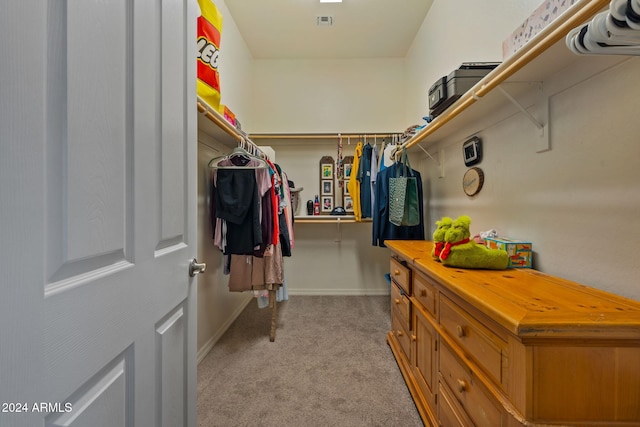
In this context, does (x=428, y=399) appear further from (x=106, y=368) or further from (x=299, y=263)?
(x=299, y=263)

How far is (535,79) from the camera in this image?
1065 mm

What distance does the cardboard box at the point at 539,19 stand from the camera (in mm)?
814

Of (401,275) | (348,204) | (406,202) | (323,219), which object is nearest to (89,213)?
(401,275)

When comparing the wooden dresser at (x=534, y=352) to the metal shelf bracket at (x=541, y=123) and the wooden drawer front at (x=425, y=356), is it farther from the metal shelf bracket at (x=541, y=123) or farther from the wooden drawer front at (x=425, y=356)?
the metal shelf bracket at (x=541, y=123)

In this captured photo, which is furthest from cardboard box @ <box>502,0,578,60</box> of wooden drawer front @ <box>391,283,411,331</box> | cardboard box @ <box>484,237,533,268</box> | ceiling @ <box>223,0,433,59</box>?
ceiling @ <box>223,0,433,59</box>

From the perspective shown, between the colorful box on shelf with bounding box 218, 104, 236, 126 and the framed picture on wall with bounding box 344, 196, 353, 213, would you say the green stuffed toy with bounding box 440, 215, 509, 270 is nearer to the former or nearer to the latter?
the colorful box on shelf with bounding box 218, 104, 236, 126

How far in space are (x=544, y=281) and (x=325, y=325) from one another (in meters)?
1.78

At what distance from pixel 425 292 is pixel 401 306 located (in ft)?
1.47

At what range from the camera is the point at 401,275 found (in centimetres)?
161

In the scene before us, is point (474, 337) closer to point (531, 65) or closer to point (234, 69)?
point (531, 65)

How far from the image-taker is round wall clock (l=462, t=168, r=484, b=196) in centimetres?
154

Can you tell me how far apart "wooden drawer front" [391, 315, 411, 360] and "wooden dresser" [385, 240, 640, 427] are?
1.56 feet

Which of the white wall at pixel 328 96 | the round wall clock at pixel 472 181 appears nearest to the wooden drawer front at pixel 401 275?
the round wall clock at pixel 472 181

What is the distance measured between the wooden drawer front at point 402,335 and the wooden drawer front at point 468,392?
485 mm
